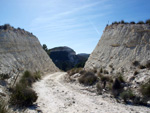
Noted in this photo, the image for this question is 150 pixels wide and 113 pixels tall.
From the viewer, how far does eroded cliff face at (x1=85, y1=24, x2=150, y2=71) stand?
41.8 feet

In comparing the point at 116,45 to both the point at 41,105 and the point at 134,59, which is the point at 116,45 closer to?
the point at 134,59

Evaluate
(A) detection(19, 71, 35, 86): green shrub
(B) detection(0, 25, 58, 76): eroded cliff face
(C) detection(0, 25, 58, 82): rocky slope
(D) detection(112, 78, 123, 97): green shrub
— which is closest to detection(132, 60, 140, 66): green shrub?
(D) detection(112, 78, 123, 97): green shrub

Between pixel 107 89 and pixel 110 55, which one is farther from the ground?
pixel 110 55

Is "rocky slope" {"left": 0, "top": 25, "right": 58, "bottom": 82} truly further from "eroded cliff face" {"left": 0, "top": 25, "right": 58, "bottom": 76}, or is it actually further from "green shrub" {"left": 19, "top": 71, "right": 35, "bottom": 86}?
"green shrub" {"left": 19, "top": 71, "right": 35, "bottom": 86}

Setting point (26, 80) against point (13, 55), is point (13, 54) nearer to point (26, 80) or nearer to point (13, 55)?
point (13, 55)

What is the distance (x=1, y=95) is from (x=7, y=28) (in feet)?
59.3

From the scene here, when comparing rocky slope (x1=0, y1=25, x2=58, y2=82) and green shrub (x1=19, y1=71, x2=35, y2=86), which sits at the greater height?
rocky slope (x1=0, y1=25, x2=58, y2=82)

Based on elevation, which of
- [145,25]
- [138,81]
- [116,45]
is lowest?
[138,81]

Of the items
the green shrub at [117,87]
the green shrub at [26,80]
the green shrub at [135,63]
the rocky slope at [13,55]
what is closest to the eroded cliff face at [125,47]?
the green shrub at [135,63]

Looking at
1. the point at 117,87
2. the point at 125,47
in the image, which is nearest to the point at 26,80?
the point at 117,87

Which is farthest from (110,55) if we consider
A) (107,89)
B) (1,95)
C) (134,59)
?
(1,95)

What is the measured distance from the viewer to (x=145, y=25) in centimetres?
1505

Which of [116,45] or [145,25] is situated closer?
[145,25]

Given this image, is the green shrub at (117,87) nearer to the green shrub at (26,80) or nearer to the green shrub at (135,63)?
the green shrub at (135,63)
